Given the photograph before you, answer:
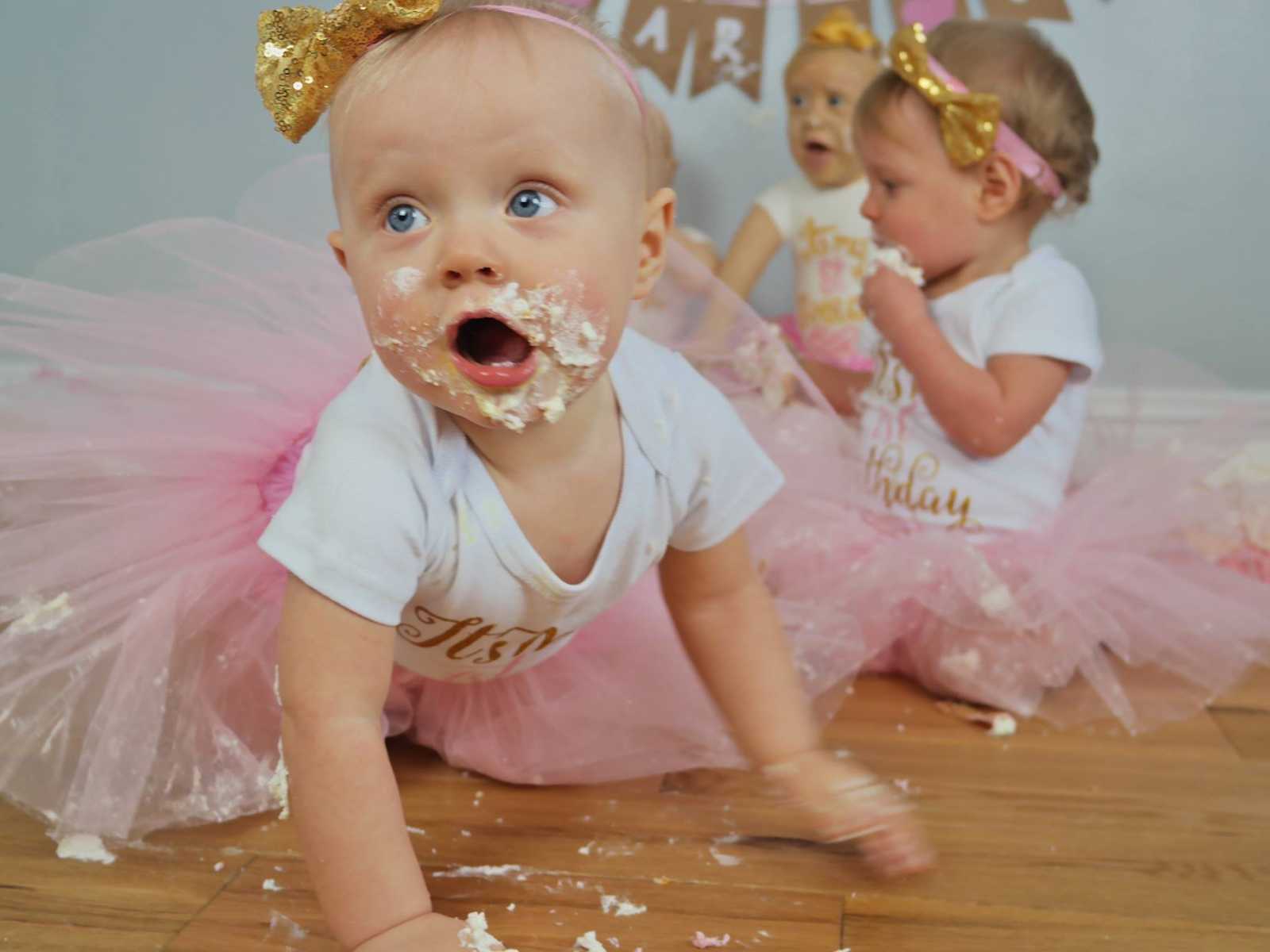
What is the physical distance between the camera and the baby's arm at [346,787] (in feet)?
2.50

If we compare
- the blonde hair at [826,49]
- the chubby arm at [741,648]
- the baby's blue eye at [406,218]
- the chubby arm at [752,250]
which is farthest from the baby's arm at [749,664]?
the blonde hair at [826,49]

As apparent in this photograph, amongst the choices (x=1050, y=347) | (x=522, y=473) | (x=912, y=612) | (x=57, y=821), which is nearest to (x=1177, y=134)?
(x=1050, y=347)

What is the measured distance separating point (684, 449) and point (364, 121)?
0.32m

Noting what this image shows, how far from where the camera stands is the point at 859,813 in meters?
0.90

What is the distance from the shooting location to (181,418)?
1.07m

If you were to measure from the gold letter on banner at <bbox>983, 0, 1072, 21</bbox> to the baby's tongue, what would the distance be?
151 cm

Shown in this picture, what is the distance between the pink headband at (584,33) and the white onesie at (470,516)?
0.65 feet

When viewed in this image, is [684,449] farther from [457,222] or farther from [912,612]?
[912,612]

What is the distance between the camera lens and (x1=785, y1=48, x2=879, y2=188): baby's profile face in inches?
77.4

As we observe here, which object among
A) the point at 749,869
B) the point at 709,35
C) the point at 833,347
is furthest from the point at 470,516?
the point at 709,35

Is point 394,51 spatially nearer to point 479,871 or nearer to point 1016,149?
point 479,871

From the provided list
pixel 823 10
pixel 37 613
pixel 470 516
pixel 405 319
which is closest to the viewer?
pixel 405 319

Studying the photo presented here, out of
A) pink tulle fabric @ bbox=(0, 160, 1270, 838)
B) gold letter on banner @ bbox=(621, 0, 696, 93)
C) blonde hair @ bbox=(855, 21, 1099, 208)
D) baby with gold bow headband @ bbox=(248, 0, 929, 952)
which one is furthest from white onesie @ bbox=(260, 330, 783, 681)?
gold letter on banner @ bbox=(621, 0, 696, 93)

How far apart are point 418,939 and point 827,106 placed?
1.51 metres
